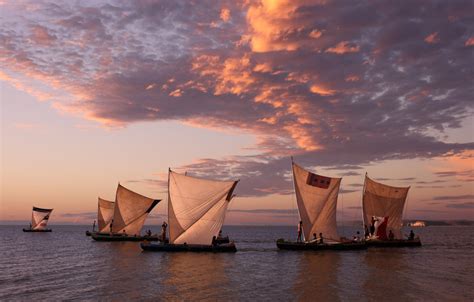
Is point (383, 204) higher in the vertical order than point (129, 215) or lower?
higher

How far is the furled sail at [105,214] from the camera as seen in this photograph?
106875 millimetres

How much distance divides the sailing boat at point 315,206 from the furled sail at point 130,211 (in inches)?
1408

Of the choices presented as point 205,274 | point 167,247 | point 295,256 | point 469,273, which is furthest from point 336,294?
point 167,247

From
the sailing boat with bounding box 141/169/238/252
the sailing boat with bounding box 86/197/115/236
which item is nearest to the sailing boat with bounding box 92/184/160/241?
the sailing boat with bounding box 86/197/115/236

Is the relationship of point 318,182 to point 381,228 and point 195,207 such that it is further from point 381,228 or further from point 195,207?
point 381,228

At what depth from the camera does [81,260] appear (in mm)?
63469

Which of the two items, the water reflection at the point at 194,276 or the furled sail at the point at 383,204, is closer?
the water reflection at the point at 194,276

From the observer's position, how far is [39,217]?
584ft

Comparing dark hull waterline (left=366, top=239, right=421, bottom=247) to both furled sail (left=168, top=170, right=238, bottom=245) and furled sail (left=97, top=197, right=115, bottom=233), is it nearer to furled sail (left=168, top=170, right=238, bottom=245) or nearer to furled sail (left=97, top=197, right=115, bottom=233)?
furled sail (left=168, top=170, right=238, bottom=245)

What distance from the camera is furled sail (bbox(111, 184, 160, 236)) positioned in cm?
9356

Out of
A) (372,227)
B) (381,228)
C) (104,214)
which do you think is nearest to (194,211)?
(372,227)

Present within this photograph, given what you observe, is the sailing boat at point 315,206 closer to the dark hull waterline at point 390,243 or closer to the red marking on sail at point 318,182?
the red marking on sail at point 318,182

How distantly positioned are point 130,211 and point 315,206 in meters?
41.2

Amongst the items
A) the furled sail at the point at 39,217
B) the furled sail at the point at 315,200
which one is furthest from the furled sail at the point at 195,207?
the furled sail at the point at 39,217
